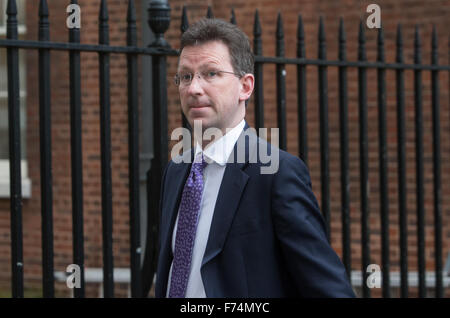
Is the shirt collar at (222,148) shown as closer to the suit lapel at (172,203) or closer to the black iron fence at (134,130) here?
the suit lapel at (172,203)

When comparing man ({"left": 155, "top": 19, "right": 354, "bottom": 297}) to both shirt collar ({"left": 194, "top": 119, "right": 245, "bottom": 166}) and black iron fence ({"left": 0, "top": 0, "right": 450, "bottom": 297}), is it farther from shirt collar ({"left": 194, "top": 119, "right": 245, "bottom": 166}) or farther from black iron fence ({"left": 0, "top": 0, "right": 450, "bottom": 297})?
black iron fence ({"left": 0, "top": 0, "right": 450, "bottom": 297})

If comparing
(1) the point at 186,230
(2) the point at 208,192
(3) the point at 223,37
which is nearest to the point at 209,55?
(3) the point at 223,37

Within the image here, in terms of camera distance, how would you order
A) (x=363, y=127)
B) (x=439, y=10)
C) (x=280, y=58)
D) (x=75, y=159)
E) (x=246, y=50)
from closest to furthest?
(x=246, y=50)
(x=75, y=159)
(x=280, y=58)
(x=363, y=127)
(x=439, y=10)

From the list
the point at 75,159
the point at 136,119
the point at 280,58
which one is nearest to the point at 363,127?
the point at 280,58

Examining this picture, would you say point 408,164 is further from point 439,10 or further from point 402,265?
point 402,265

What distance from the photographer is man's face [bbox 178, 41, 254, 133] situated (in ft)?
7.13

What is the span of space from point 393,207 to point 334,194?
0.53 m

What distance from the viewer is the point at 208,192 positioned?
223 cm

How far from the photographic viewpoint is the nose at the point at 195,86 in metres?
2.16

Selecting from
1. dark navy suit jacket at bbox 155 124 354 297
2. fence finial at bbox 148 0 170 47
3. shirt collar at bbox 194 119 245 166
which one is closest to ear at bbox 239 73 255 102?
shirt collar at bbox 194 119 245 166

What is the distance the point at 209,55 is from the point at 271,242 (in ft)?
1.90

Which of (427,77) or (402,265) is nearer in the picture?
(402,265)

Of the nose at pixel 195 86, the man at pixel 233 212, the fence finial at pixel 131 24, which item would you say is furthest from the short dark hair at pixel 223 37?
the fence finial at pixel 131 24

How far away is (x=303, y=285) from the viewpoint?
6.77 ft
